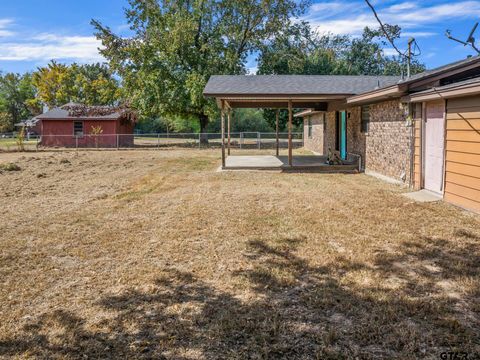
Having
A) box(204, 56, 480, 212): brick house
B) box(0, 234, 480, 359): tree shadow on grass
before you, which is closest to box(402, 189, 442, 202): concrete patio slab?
box(204, 56, 480, 212): brick house

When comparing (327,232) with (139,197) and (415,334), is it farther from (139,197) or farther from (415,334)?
(139,197)

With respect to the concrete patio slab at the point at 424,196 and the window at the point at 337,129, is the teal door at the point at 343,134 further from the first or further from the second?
the concrete patio slab at the point at 424,196

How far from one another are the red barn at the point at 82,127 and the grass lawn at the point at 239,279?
21.6 metres

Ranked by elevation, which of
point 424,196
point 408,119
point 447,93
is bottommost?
point 424,196

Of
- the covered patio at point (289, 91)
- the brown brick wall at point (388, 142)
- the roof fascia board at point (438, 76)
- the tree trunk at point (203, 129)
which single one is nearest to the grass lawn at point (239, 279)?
the brown brick wall at point (388, 142)

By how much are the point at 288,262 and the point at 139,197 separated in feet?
16.6

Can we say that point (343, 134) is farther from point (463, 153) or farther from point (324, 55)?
point (324, 55)

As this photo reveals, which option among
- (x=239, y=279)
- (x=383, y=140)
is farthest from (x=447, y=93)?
(x=239, y=279)

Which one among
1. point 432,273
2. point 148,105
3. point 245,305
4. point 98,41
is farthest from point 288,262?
point 98,41

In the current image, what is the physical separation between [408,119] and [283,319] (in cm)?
740

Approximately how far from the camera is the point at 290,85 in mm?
14211

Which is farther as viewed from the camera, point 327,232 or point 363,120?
point 363,120

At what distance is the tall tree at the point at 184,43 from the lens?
27328 millimetres

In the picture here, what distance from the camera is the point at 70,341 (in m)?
3.03
